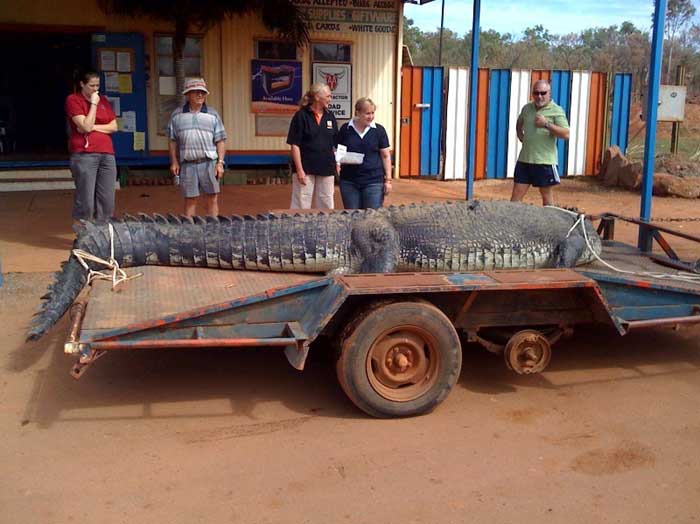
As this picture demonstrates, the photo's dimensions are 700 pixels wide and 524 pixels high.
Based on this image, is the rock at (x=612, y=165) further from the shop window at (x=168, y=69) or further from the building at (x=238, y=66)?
the shop window at (x=168, y=69)

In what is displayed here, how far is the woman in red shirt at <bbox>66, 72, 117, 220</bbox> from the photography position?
7418 mm

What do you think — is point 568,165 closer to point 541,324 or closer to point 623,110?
point 623,110

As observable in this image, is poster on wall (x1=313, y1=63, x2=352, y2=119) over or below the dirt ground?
over

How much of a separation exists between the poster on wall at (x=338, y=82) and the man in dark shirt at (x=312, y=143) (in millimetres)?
6954

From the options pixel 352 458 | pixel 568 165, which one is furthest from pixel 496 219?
pixel 568 165

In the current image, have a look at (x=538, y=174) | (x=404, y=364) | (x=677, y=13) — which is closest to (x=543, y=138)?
(x=538, y=174)

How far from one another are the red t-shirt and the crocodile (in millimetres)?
2857

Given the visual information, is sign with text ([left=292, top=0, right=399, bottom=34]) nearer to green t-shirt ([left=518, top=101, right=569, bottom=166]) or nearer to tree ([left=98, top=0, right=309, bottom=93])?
tree ([left=98, top=0, right=309, bottom=93])

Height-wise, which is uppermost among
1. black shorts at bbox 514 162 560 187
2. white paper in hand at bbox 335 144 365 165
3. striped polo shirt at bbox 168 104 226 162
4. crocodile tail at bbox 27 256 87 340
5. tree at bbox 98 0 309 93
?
tree at bbox 98 0 309 93

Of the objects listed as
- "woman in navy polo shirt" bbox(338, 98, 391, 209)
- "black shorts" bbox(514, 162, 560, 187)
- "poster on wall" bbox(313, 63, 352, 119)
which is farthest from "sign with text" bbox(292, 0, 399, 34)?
"woman in navy polo shirt" bbox(338, 98, 391, 209)

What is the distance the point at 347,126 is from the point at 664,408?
13.3ft

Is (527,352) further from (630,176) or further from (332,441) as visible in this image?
(630,176)

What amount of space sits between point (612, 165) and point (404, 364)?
1283 cm

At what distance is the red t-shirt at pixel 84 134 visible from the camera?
7.43 meters
